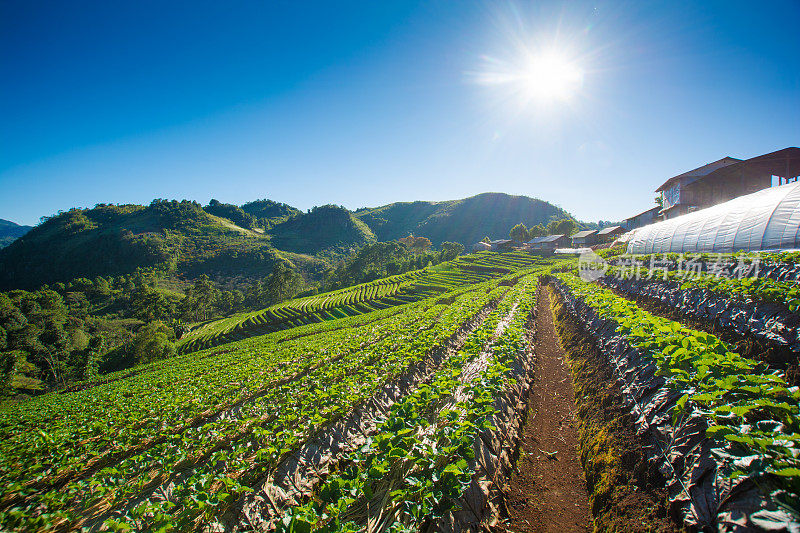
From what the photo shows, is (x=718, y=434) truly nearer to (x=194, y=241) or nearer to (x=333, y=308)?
(x=333, y=308)

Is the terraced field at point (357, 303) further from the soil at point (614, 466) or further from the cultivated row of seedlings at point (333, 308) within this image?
Result: the soil at point (614, 466)

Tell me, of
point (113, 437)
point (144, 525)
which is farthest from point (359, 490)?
point (113, 437)

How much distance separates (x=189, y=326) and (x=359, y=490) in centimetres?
8268

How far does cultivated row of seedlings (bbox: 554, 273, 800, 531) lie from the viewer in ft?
9.59

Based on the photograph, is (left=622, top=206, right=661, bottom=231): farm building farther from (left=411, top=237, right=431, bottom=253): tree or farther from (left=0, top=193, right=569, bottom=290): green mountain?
(left=0, top=193, right=569, bottom=290): green mountain

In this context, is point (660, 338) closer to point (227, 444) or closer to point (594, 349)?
point (594, 349)

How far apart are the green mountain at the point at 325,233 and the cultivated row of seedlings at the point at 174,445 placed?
544 ft

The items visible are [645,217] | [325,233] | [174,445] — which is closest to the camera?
[174,445]

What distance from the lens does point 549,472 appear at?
6.15 m

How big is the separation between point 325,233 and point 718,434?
193580 millimetres

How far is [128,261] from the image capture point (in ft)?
460

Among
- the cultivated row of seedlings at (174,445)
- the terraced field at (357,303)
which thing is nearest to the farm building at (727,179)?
the terraced field at (357,303)

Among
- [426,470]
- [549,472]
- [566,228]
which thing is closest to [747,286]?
[549,472]

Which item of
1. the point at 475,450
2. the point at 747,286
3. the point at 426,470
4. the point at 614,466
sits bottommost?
the point at 614,466
